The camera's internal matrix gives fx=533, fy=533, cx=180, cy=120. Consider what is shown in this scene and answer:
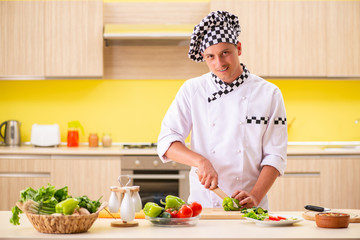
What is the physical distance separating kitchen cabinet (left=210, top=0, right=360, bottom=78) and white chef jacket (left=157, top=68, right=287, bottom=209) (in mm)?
2163

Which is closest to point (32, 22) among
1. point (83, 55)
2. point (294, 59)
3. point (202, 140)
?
point (83, 55)

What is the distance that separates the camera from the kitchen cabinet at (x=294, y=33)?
15.4 ft

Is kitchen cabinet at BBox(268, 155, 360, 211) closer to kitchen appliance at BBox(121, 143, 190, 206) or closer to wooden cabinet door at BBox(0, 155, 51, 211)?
kitchen appliance at BBox(121, 143, 190, 206)

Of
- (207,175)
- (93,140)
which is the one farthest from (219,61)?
(93,140)

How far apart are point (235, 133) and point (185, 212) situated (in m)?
0.64

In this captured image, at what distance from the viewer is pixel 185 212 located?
2.02 metres

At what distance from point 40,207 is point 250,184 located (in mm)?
1058

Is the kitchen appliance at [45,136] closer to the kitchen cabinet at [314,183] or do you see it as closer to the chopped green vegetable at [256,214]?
the kitchen cabinet at [314,183]

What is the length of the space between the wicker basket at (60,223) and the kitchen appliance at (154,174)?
249 centimetres

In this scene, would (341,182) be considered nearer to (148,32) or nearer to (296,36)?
(296,36)

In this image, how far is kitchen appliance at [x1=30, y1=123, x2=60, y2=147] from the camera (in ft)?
15.8

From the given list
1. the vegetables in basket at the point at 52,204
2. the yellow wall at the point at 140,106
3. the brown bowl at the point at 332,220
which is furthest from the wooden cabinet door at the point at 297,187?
A: the vegetables in basket at the point at 52,204

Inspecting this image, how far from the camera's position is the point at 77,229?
186 cm

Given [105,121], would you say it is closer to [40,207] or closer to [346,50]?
[346,50]
